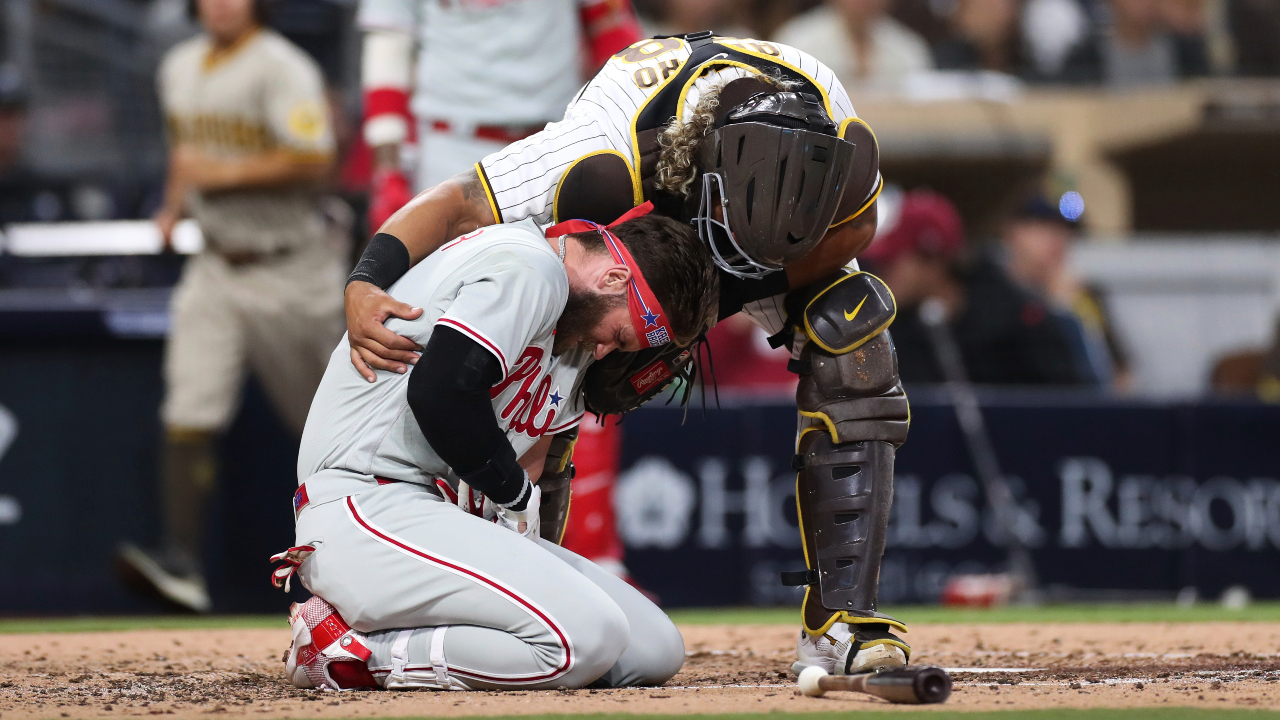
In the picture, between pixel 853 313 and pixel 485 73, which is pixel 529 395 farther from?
pixel 485 73

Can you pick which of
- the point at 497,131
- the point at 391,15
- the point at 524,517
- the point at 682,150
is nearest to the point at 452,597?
the point at 524,517

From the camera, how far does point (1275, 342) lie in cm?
800

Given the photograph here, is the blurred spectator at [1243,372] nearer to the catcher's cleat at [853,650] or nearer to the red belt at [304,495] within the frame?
the catcher's cleat at [853,650]

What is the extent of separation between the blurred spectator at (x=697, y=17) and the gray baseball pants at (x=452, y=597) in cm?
677

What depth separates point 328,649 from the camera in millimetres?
3150

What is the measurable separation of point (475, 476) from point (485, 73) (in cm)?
208

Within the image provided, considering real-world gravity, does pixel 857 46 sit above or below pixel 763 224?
above

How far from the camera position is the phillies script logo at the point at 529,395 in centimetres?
315

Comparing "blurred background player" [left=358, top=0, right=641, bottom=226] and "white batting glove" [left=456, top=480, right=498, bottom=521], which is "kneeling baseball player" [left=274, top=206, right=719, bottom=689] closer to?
"white batting glove" [left=456, top=480, right=498, bottom=521]

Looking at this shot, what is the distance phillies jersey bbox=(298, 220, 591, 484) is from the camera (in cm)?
294

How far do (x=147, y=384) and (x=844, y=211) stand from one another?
13.8 ft

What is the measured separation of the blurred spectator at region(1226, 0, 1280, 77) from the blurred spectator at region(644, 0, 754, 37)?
3727mm

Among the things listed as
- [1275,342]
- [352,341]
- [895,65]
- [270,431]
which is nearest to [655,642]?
[352,341]

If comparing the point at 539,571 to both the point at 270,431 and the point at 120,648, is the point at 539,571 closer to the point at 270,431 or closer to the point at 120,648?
the point at 120,648
